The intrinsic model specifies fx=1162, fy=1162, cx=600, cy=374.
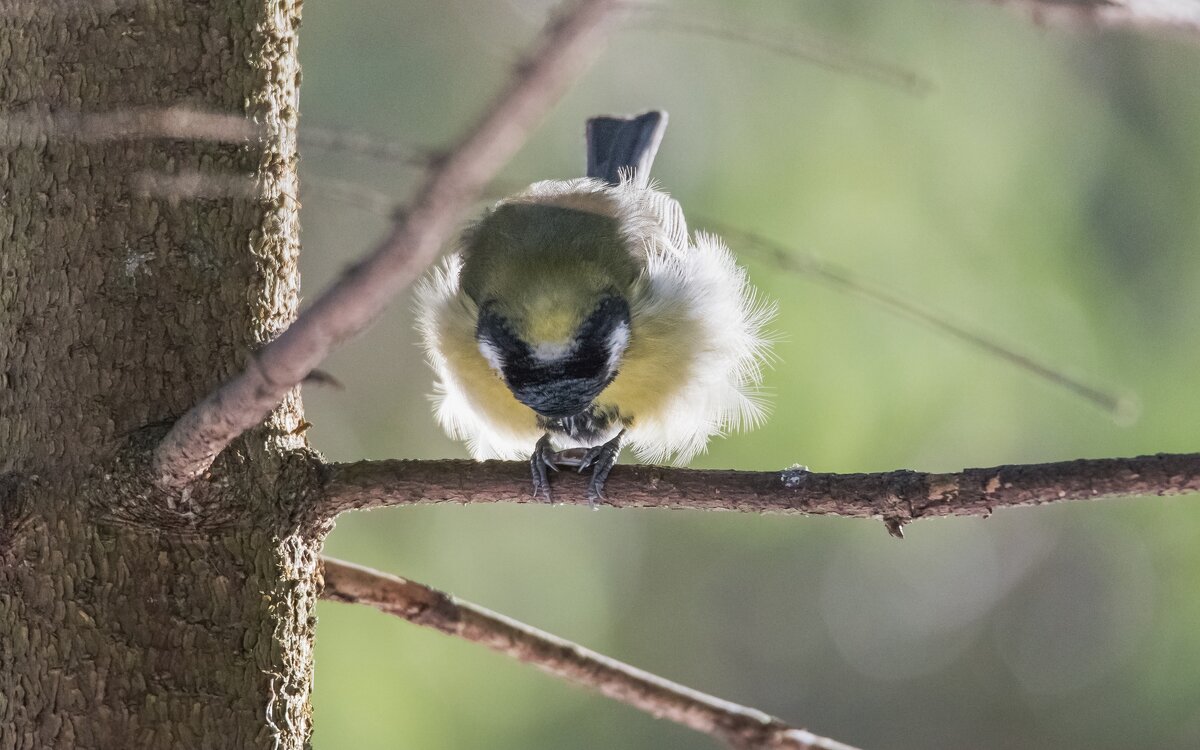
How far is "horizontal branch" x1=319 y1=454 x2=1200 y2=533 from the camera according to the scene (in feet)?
3.73

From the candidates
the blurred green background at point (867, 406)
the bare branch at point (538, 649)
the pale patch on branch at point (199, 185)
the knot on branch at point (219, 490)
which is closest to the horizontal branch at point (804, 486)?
the knot on branch at point (219, 490)

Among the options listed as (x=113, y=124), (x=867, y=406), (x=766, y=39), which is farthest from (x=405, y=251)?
(x=867, y=406)

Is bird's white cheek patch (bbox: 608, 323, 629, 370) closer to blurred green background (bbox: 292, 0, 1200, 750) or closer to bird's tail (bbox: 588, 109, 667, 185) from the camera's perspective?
blurred green background (bbox: 292, 0, 1200, 750)

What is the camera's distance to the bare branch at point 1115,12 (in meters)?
0.80

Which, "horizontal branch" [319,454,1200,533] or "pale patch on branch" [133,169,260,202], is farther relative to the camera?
"pale patch on branch" [133,169,260,202]

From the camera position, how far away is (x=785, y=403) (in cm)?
321

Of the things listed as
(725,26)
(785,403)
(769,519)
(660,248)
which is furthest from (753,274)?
(725,26)

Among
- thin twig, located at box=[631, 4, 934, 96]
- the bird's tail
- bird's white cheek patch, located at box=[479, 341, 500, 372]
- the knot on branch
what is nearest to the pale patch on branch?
the knot on branch

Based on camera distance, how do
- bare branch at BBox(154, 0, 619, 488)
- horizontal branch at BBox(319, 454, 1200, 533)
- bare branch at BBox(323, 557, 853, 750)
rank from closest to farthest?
1. bare branch at BBox(154, 0, 619, 488)
2. horizontal branch at BBox(319, 454, 1200, 533)
3. bare branch at BBox(323, 557, 853, 750)

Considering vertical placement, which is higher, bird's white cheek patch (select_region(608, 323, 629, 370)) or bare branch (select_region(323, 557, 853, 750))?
bird's white cheek patch (select_region(608, 323, 629, 370))

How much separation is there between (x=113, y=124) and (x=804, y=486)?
0.84 meters

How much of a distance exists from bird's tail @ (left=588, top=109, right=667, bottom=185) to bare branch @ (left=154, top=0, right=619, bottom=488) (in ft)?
6.50

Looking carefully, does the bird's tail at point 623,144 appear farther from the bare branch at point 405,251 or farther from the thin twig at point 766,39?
the thin twig at point 766,39

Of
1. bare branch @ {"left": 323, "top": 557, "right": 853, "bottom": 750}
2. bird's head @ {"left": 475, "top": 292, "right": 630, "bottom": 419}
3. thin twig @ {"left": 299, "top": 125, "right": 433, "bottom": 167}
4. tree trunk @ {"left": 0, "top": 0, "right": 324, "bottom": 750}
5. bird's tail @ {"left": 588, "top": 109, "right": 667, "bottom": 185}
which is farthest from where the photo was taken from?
bird's tail @ {"left": 588, "top": 109, "right": 667, "bottom": 185}
